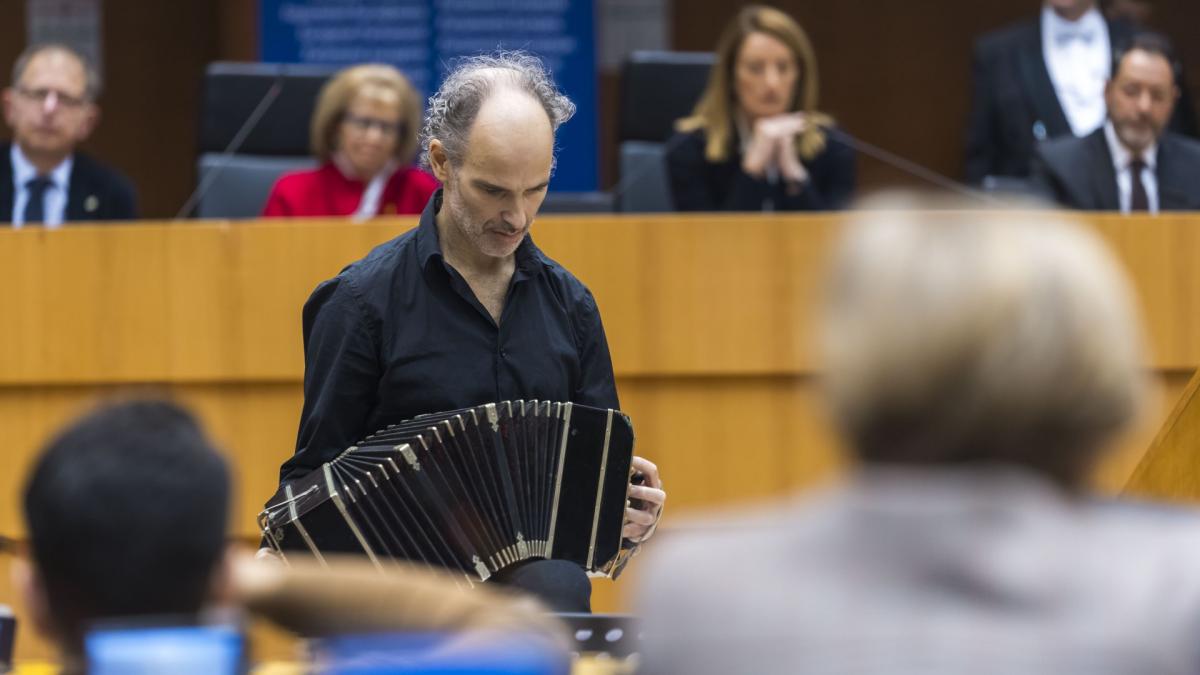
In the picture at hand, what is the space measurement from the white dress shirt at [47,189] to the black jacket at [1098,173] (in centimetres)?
277

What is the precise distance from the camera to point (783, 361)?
15.0ft

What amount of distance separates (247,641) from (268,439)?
3.18 meters

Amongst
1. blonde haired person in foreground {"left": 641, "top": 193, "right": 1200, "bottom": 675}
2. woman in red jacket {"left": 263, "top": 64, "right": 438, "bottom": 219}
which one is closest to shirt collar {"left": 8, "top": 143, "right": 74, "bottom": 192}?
woman in red jacket {"left": 263, "top": 64, "right": 438, "bottom": 219}

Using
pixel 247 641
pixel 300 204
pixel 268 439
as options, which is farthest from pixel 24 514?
pixel 300 204

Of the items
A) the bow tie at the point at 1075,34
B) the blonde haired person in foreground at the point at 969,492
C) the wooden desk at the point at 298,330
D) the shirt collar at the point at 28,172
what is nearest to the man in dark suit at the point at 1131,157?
the wooden desk at the point at 298,330

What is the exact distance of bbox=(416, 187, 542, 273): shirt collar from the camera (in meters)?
3.09

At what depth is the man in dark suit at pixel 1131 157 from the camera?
17.2 feet

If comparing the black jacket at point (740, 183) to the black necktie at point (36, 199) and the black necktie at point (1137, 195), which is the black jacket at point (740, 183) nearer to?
the black necktie at point (1137, 195)

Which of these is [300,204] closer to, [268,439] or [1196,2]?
[268,439]

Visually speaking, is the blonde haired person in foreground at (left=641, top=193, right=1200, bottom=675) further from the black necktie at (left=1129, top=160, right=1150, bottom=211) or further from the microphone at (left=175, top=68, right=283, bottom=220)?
A: the microphone at (left=175, top=68, right=283, bottom=220)

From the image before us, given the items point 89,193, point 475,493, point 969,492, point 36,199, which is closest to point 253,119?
point 89,193

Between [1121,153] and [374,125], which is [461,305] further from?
[1121,153]

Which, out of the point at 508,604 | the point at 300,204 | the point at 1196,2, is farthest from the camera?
the point at 1196,2

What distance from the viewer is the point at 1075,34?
6332 mm
